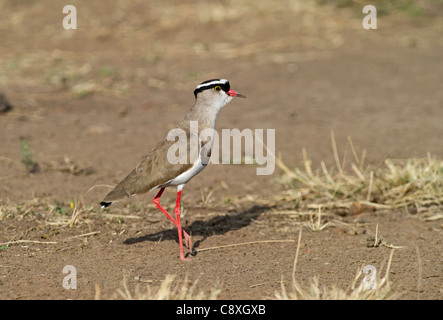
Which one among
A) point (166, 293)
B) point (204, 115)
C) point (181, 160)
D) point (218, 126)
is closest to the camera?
point (166, 293)

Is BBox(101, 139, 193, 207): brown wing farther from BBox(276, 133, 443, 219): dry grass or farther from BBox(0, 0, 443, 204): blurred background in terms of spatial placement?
BBox(276, 133, 443, 219): dry grass

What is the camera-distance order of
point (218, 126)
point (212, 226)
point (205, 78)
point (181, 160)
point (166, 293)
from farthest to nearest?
point (205, 78) < point (218, 126) < point (212, 226) < point (181, 160) < point (166, 293)

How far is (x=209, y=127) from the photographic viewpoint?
5.64 meters

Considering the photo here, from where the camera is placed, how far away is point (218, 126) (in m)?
9.20

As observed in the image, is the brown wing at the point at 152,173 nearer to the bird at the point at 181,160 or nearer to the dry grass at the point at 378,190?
the bird at the point at 181,160

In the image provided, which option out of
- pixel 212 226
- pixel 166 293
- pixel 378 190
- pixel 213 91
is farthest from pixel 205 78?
pixel 166 293

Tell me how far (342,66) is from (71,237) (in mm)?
7652

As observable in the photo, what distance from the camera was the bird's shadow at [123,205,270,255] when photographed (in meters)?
5.79

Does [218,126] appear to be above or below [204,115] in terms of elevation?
above

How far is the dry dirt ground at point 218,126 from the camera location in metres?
5.09

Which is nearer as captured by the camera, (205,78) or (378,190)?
(378,190)

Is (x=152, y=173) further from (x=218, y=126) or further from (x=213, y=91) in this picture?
(x=218, y=126)

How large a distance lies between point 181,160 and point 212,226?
1.07 m

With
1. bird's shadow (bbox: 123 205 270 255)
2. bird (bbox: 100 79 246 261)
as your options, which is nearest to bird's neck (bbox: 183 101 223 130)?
bird (bbox: 100 79 246 261)
